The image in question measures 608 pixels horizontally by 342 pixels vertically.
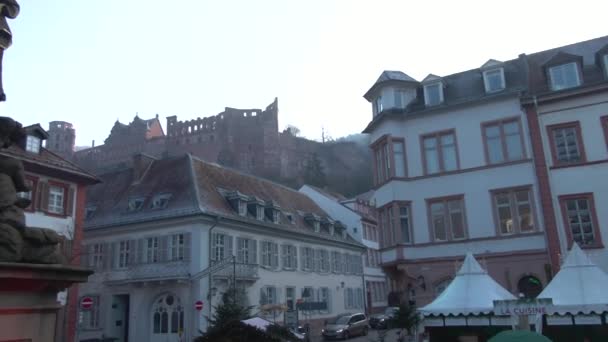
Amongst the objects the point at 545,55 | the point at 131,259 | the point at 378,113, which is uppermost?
the point at 545,55

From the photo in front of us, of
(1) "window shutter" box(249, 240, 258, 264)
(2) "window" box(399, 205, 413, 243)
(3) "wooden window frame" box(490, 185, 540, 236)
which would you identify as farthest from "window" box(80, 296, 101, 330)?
(3) "wooden window frame" box(490, 185, 540, 236)

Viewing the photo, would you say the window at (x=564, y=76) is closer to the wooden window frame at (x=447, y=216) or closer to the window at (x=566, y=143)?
the window at (x=566, y=143)

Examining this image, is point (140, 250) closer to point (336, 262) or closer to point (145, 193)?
point (145, 193)

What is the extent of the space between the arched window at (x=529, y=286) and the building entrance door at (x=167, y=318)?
16761mm

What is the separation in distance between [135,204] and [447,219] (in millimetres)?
19069

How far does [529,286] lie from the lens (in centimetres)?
2083

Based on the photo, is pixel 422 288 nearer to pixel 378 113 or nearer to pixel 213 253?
pixel 378 113

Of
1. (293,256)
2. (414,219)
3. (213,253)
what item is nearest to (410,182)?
(414,219)

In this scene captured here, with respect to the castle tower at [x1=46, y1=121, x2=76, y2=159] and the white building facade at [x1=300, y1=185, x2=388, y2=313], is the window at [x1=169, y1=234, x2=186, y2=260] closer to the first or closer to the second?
the white building facade at [x1=300, y1=185, x2=388, y2=313]

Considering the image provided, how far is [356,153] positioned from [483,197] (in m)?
89.3

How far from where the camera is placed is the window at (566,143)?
20781 mm

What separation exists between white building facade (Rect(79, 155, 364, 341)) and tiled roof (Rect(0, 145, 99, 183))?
4985 millimetres

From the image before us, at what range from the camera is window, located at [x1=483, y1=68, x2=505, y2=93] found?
22.9m

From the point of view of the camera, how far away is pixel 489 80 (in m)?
23.2
